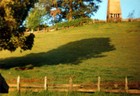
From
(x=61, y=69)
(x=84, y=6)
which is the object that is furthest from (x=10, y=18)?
(x=84, y=6)

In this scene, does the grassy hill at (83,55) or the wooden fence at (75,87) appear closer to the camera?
the wooden fence at (75,87)

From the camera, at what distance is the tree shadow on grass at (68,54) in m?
53.9

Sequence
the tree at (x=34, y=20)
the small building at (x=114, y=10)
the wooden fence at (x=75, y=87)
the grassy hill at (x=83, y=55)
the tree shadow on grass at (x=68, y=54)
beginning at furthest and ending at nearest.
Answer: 1. the small building at (x=114, y=10)
2. the tree at (x=34, y=20)
3. the tree shadow on grass at (x=68, y=54)
4. the grassy hill at (x=83, y=55)
5. the wooden fence at (x=75, y=87)

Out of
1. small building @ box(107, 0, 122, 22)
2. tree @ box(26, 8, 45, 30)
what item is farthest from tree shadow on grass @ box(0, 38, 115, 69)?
small building @ box(107, 0, 122, 22)

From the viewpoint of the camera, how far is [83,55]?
60.3m

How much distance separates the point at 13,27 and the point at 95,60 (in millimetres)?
14315

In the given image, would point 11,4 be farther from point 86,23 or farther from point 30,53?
point 86,23

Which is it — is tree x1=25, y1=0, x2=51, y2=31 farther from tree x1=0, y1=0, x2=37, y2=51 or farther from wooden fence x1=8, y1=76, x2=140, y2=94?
wooden fence x1=8, y1=76, x2=140, y2=94

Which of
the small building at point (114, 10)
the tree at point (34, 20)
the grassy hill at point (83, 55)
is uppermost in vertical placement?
the small building at point (114, 10)

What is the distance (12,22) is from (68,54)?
53.3ft

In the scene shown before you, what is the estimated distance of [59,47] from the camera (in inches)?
2670

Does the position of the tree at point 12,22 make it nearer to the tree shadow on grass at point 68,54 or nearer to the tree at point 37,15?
the tree shadow on grass at point 68,54

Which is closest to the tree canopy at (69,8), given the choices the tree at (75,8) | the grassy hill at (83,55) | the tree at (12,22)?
the tree at (75,8)

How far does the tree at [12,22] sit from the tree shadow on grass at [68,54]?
3.85 m
